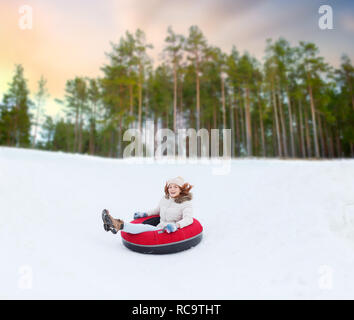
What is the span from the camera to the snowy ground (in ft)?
8.29

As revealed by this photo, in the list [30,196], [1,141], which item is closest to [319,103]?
[30,196]

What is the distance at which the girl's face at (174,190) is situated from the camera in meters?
4.05

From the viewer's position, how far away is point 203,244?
3.88m

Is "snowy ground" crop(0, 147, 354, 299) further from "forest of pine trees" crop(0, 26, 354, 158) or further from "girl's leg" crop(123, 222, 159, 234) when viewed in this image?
"forest of pine trees" crop(0, 26, 354, 158)

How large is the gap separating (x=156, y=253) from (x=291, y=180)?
4035 millimetres

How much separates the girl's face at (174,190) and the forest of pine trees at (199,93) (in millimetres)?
12812

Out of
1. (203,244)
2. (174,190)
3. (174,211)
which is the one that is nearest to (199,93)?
(174,190)

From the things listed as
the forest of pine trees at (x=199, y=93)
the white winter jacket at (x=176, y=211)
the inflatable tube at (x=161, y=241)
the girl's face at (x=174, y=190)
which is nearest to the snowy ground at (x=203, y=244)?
the inflatable tube at (x=161, y=241)

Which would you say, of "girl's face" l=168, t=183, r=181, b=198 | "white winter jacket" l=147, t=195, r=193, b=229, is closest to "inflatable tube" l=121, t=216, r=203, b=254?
"white winter jacket" l=147, t=195, r=193, b=229

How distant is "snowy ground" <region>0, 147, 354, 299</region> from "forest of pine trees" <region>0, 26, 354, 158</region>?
11682 mm

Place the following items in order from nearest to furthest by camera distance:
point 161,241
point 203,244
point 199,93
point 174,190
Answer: point 161,241
point 203,244
point 174,190
point 199,93

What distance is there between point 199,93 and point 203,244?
1860 cm

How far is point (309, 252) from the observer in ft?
9.98

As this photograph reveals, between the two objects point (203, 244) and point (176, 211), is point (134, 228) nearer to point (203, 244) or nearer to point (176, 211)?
point (176, 211)
